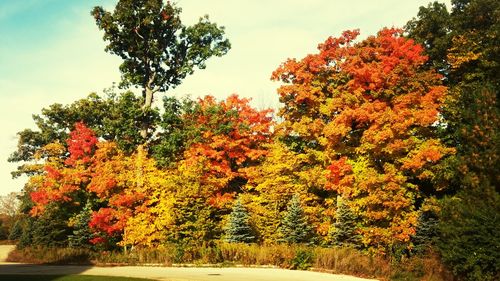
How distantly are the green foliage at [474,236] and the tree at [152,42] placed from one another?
23.8m

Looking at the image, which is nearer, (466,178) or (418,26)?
(466,178)

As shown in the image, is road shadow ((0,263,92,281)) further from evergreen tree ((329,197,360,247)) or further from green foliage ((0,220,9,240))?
green foliage ((0,220,9,240))

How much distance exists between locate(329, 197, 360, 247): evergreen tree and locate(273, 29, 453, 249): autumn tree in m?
0.54

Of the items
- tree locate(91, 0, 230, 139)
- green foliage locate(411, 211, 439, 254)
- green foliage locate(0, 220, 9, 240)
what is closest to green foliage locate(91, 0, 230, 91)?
tree locate(91, 0, 230, 139)

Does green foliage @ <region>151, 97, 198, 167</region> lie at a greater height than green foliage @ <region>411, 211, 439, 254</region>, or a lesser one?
greater

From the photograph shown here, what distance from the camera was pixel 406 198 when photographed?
1042 inches

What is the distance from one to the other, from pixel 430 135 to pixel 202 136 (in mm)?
15789

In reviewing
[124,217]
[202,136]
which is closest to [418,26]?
[202,136]

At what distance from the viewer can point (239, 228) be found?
28562mm

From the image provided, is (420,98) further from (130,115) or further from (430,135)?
(130,115)

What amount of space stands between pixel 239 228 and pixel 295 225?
3629mm

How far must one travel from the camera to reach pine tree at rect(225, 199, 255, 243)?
93.5 ft

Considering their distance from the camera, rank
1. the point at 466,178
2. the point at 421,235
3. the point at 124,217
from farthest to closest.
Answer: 1. the point at 124,217
2. the point at 421,235
3. the point at 466,178

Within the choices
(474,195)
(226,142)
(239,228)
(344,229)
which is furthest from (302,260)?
(226,142)
